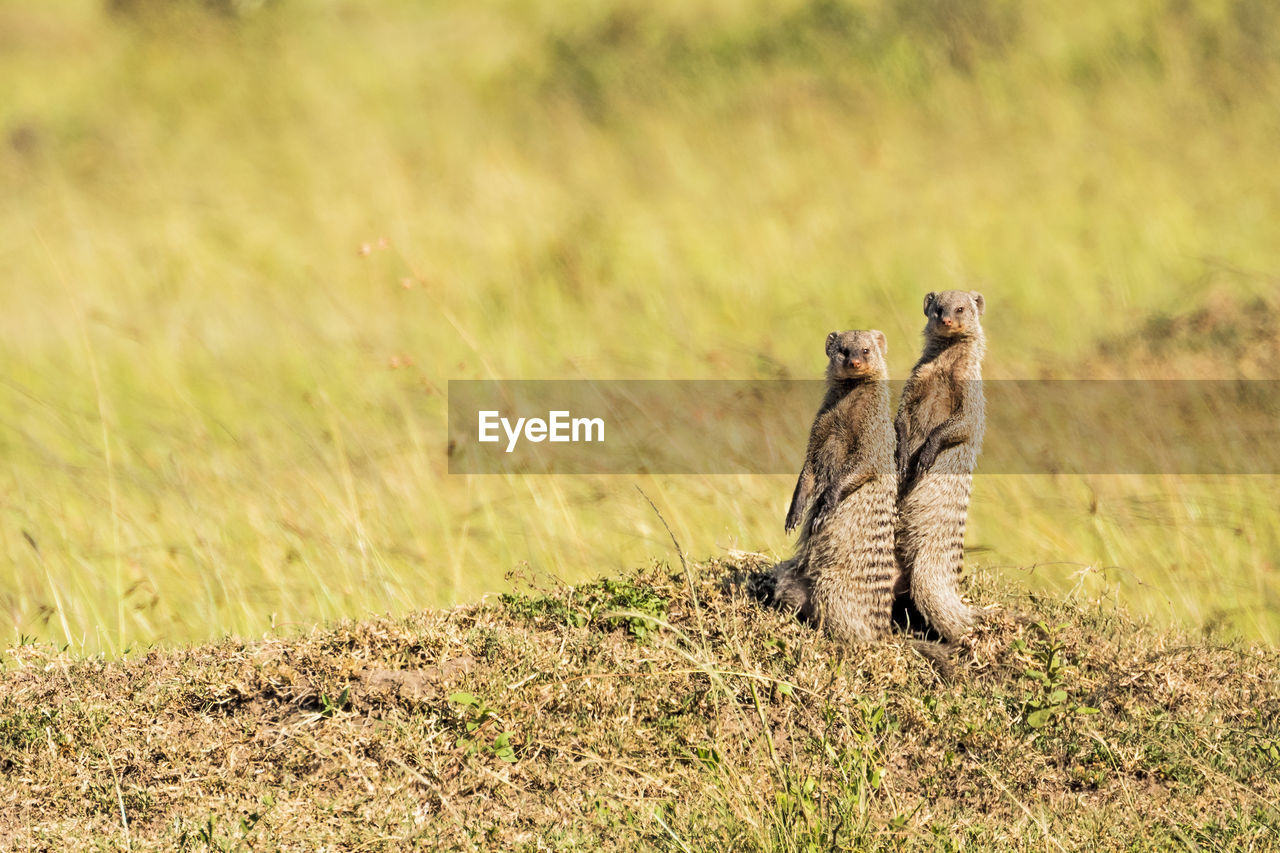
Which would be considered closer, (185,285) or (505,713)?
(505,713)

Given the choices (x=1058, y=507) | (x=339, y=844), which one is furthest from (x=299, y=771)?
(x=1058, y=507)

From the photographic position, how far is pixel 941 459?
626 cm

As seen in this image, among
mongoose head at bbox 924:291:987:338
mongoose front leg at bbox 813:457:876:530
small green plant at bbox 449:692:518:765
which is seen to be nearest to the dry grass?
small green plant at bbox 449:692:518:765

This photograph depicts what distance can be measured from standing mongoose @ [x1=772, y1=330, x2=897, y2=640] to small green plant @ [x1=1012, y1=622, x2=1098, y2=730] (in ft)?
2.52

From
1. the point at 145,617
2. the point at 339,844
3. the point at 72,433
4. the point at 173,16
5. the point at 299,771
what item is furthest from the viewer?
the point at 173,16

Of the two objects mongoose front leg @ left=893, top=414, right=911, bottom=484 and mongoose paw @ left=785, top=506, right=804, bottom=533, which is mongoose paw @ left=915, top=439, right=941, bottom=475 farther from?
mongoose paw @ left=785, top=506, right=804, bottom=533

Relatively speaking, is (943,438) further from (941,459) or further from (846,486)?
(846,486)

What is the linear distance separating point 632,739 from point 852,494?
1.62m

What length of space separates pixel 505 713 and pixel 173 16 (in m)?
14.2

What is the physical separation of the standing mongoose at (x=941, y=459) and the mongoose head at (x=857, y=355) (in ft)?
1.23

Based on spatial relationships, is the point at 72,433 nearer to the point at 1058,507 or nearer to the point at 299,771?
the point at 299,771

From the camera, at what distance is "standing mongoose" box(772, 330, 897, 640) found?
19.8 feet

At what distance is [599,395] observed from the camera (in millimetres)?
9234

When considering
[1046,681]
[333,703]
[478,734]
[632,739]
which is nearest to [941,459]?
[1046,681]
